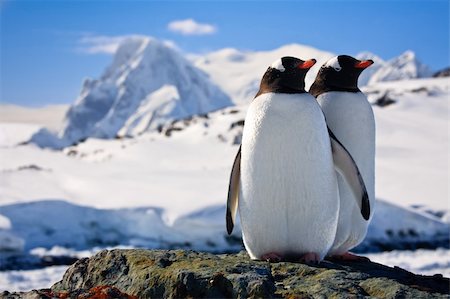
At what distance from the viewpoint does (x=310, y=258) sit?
4684 millimetres

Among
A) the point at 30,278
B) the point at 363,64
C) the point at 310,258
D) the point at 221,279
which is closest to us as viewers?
the point at 221,279

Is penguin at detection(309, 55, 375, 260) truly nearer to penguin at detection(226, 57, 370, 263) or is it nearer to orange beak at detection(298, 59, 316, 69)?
penguin at detection(226, 57, 370, 263)

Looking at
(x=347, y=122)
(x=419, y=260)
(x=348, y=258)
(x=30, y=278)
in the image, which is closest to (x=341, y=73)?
(x=347, y=122)

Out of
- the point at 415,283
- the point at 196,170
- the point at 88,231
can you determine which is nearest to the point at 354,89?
the point at 415,283

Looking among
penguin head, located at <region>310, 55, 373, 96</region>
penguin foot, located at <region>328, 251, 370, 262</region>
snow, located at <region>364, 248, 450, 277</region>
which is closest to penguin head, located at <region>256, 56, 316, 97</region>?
penguin head, located at <region>310, 55, 373, 96</region>

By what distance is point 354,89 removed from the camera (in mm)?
5363

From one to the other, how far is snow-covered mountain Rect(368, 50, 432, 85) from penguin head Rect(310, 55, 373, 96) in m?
151

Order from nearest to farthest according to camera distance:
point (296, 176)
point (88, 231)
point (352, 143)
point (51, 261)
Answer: point (296, 176)
point (352, 143)
point (51, 261)
point (88, 231)

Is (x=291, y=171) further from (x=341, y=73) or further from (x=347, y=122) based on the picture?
(x=341, y=73)

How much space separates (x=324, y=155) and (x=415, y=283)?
111 centimetres

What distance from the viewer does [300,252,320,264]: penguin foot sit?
4.65 m

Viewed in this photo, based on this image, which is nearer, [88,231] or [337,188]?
[337,188]

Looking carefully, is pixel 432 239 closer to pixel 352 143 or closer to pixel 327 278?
pixel 352 143

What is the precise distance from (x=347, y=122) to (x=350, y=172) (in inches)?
23.1
